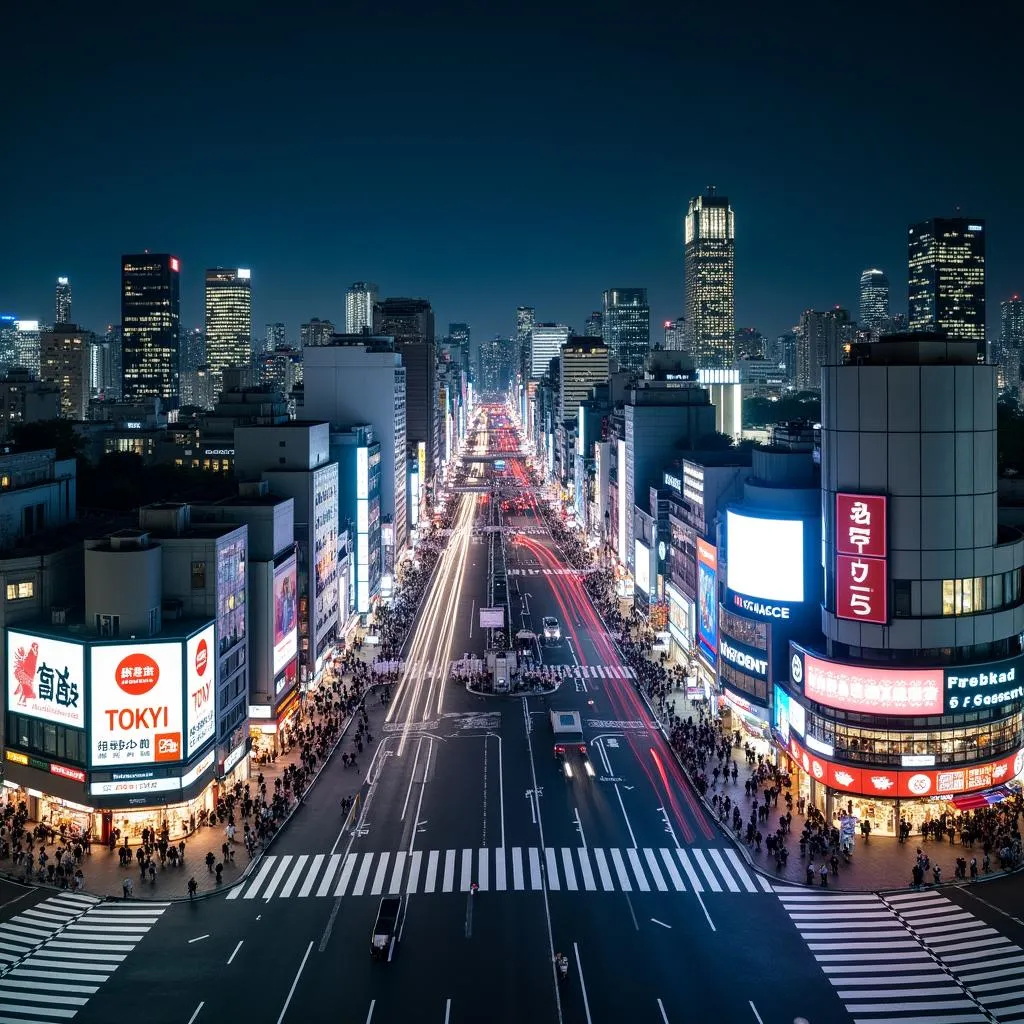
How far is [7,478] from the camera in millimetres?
65938

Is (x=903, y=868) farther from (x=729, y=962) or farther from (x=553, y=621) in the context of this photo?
(x=553, y=621)

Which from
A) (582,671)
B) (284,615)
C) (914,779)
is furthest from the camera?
(582,671)

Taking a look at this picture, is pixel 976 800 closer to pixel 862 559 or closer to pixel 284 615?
pixel 862 559

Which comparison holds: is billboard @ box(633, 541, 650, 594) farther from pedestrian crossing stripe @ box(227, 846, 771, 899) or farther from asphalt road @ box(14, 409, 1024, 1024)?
pedestrian crossing stripe @ box(227, 846, 771, 899)

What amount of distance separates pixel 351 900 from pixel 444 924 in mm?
4603

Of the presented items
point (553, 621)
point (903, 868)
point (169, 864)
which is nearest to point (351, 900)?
point (169, 864)

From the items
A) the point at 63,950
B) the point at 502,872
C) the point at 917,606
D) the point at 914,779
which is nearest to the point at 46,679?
the point at 63,950

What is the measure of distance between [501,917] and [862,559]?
81.3 feet

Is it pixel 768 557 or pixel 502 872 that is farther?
pixel 768 557

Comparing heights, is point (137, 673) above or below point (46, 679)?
above

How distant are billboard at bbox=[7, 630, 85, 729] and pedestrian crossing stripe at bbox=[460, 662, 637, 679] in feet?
120

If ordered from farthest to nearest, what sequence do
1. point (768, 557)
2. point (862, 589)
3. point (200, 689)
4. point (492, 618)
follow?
point (492, 618) < point (768, 557) < point (862, 589) < point (200, 689)

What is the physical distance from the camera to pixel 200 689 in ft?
167

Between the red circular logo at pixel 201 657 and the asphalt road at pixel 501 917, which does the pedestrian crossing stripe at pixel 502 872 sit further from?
the red circular logo at pixel 201 657
